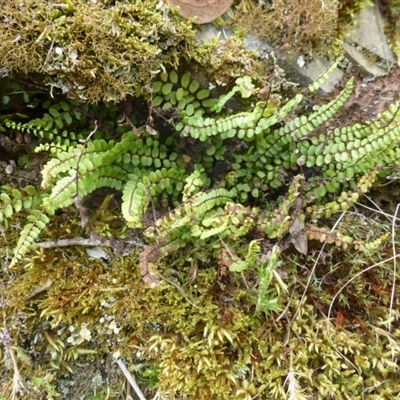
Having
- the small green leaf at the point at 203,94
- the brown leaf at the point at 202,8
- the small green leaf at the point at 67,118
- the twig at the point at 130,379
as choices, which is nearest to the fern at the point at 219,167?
the small green leaf at the point at 203,94

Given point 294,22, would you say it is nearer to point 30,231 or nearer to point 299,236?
point 299,236

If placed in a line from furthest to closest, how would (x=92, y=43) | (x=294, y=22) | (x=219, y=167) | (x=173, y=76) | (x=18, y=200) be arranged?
(x=219, y=167)
(x=294, y=22)
(x=173, y=76)
(x=18, y=200)
(x=92, y=43)

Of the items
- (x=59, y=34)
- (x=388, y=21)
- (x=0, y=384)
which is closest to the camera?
(x=59, y=34)

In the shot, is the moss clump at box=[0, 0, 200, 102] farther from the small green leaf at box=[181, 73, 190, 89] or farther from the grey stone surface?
the grey stone surface

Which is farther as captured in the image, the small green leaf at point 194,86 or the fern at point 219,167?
the small green leaf at point 194,86

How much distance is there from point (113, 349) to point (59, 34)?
1785 millimetres

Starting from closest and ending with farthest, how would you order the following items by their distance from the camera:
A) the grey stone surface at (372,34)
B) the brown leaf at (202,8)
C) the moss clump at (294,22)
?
the brown leaf at (202,8), the moss clump at (294,22), the grey stone surface at (372,34)

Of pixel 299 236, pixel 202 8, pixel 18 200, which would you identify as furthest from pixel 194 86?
pixel 18 200

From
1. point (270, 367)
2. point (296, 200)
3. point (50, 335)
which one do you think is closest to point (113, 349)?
point (50, 335)

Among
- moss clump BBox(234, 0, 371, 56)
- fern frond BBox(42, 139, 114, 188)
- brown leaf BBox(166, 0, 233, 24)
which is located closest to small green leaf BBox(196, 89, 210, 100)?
brown leaf BBox(166, 0, 233, 24)

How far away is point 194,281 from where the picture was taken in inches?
102

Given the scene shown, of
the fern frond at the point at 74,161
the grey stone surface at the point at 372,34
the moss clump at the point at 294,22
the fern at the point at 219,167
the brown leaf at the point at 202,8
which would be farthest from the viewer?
the grey stone surface at the point at 372,34

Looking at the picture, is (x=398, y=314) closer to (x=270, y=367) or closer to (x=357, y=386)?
(x=357, y=386)

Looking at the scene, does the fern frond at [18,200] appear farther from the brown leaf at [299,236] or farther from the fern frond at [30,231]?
the brown leaf at [299,236]
